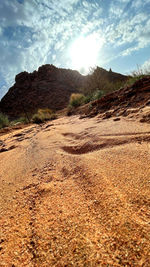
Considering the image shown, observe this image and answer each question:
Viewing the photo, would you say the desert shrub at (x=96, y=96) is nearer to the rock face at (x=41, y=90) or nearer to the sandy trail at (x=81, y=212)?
the sandy trail at (x=81, y=212)

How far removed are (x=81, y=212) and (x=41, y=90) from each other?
91.9 feet

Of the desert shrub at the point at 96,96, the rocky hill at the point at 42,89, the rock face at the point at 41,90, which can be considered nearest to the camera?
the desert shrub at the point at 96,96

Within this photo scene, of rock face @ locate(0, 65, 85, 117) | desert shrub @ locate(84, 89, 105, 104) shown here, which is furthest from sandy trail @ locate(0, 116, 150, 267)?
rock face @ locate(0, 65, 85, 117)

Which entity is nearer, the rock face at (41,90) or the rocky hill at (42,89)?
the rocky hill at (42,89)

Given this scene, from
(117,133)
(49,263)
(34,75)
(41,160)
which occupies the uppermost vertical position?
(34,75)

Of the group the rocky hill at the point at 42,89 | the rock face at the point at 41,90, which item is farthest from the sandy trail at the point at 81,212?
the rock face at the point at 41,90

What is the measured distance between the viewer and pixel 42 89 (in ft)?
86.0

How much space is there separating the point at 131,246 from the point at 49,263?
13.3 inches

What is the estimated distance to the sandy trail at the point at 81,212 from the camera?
0.51m

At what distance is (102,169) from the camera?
3.51 feet

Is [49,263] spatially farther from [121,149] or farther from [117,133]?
[117,133]

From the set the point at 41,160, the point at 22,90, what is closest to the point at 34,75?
the point at 22,90

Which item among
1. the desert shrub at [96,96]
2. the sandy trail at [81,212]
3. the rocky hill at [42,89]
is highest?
the rocky hill at [42,89]

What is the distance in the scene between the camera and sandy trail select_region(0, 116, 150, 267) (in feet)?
1.69
